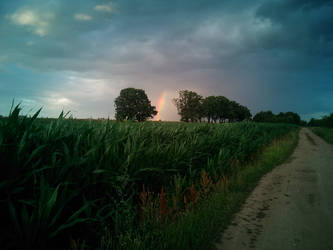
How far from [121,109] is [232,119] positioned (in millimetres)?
74202

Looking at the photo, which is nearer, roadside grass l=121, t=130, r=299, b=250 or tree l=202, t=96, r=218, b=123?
roadside grass l=121, t=130, r=299, b=250

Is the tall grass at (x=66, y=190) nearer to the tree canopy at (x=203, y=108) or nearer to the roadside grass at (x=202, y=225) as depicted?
the roadside grass at (x=202, y=225)

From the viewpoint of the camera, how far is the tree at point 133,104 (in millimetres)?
60250

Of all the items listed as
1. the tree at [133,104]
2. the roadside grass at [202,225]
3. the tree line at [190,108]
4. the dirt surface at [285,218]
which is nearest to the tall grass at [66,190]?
the roadside grass at [202,225]

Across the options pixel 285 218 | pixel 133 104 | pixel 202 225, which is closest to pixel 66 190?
pixel 202 225

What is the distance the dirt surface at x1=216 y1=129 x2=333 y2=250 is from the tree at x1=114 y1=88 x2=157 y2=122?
5457cm

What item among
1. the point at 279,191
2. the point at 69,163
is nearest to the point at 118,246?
the point at 69,163

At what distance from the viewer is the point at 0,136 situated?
2.48 metres

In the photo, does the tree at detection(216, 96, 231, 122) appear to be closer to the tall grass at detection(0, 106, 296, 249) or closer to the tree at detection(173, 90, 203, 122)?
the tree at detection(173, 90, 203, 122)

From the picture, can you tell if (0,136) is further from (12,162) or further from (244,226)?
(244,226)

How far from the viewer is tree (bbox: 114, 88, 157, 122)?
60250 millimetres

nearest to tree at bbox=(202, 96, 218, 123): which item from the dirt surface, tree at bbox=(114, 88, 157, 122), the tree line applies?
the tree line

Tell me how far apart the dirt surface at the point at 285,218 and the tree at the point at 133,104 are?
54.6m

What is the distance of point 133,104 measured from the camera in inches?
2410
